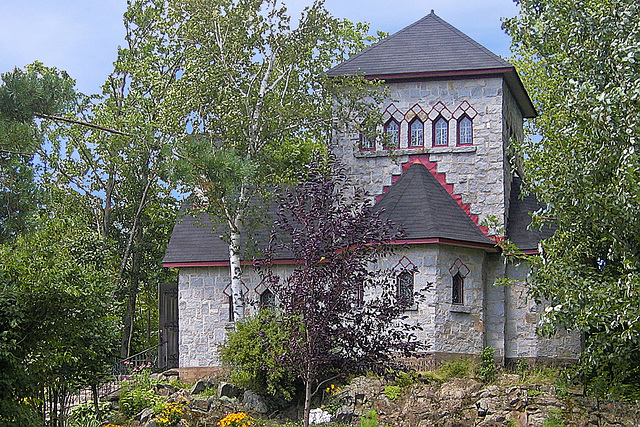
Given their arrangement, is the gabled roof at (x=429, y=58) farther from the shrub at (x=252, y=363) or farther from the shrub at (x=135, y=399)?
the shrub at (x=135, y=399)

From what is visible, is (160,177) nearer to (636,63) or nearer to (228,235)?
(228,235)

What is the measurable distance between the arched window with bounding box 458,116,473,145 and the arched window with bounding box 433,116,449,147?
33cm

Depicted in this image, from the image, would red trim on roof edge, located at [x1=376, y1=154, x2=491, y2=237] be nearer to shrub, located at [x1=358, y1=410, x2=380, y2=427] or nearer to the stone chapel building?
the stone chapel building

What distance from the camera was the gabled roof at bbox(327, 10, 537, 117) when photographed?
2092cm

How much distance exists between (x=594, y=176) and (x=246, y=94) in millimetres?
11001

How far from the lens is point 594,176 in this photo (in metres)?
12.3

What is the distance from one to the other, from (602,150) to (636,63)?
1.29m

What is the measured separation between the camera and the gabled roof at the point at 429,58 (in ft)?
68.6

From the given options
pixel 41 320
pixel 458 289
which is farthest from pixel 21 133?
pixel 458 289

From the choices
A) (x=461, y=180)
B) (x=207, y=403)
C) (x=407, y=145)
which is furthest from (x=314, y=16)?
(x=207, y=403)

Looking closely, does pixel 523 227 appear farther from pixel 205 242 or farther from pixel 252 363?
pixel 205 242

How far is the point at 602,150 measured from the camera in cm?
1191

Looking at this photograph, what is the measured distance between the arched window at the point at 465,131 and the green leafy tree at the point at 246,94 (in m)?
2.29

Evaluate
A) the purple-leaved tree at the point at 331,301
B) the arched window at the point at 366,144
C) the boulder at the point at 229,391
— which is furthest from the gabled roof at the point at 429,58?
the boulder at the point at 229,391
